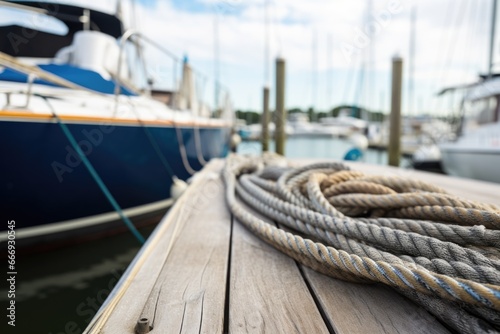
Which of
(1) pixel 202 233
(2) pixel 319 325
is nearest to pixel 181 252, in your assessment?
(1) pixel 202 233

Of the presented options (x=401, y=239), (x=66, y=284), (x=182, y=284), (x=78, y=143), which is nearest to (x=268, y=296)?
(x=182, y=284)

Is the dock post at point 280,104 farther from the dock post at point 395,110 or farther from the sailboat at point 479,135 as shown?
the sailboat at point 479,135

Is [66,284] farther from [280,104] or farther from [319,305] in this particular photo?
[280,104]

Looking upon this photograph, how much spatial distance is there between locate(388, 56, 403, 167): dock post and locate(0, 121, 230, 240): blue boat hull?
4531 millimetres

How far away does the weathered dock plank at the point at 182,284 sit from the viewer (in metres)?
0.84

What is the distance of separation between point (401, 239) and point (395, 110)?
6.10 metres

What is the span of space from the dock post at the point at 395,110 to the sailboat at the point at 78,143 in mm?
4106

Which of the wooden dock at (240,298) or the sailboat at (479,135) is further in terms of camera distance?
the sailboat at (479,135)

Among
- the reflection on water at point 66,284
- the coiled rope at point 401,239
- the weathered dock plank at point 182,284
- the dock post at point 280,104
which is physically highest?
the dock post at point 280,104

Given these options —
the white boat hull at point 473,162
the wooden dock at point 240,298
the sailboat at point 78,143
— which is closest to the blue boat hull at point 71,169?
the sailboat at point 78,143

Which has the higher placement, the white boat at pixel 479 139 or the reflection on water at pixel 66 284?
the white boat at pixel 479 139

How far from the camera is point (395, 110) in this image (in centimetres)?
648

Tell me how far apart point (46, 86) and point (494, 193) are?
342 cm

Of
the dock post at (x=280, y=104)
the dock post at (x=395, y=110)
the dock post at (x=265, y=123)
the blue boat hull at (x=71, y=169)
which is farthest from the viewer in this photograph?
the dock post at (x=265, y=123)
